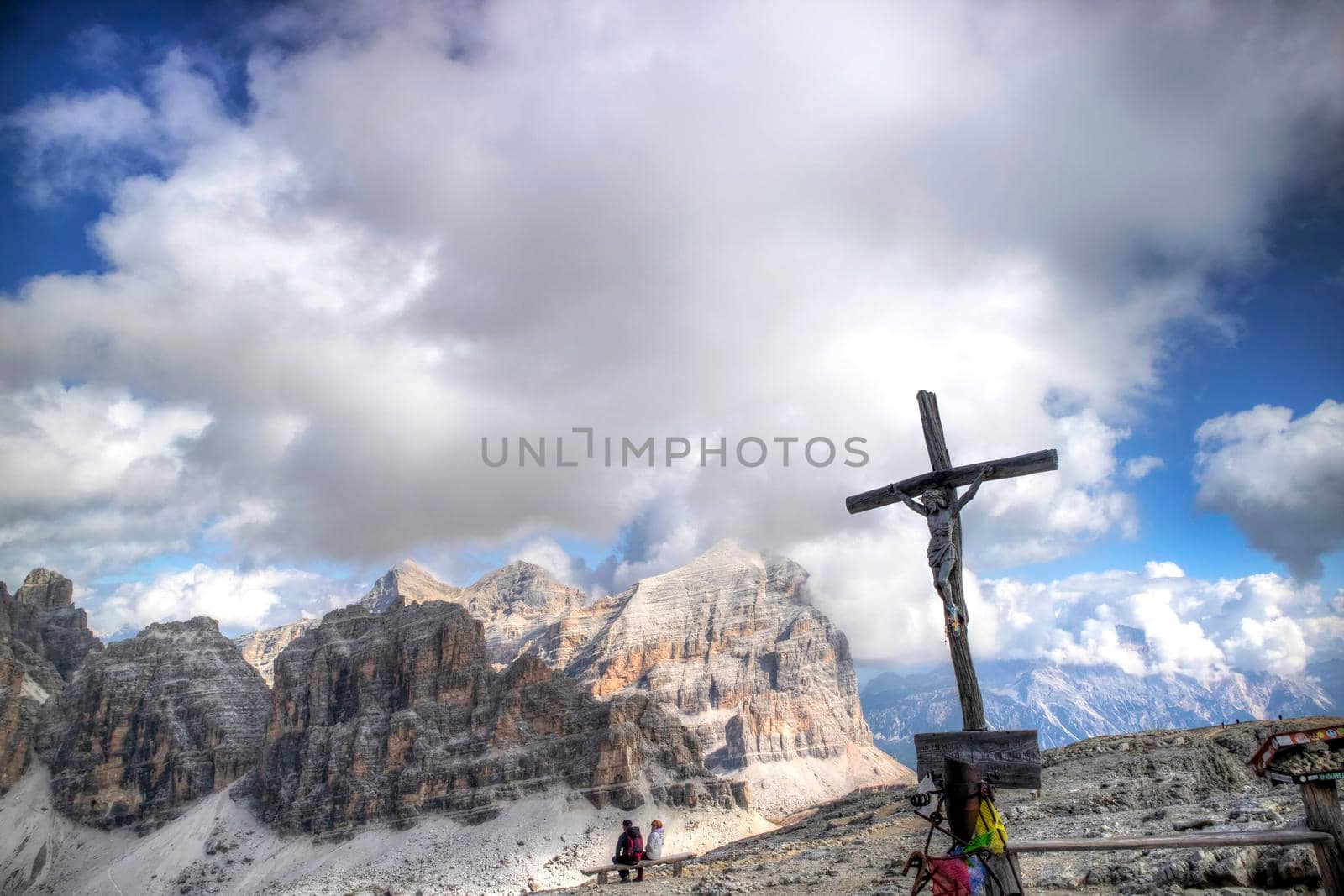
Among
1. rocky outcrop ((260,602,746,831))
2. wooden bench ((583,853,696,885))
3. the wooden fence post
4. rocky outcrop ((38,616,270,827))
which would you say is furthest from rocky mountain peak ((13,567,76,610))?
the wooden fence post

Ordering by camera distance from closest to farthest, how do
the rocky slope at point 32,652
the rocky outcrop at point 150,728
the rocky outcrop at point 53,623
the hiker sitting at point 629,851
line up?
1. the hiker sitting at point 629,851
2. the rocky outcrop at point 150,728
3. the rocky slope at point 32,652
4. the rocky outcrop at point 53,623

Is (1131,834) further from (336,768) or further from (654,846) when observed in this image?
(336,768)

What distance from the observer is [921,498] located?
35.3 feet

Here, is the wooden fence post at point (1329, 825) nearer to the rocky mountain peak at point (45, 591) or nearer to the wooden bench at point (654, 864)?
the wooden bench at point (654, 864)

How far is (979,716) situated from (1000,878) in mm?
1749

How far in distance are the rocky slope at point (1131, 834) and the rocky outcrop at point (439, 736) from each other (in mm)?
82149

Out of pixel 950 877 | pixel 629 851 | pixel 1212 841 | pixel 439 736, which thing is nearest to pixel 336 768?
pixel 439 736

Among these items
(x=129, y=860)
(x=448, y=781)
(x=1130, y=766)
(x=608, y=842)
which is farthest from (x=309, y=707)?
(x=1130, y=766)

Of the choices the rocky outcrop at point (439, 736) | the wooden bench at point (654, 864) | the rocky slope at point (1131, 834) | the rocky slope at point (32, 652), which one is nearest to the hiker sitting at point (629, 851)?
→ the wooden bench at point (654, 864)

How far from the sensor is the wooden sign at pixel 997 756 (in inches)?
310

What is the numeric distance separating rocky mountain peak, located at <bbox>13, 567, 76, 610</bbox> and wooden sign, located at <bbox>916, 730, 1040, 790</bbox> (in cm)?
24880

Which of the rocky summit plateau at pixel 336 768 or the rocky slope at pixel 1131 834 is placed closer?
the rocky slope at pixel 1131 834

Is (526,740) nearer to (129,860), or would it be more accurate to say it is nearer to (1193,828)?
(129,860)

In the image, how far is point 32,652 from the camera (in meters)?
176
